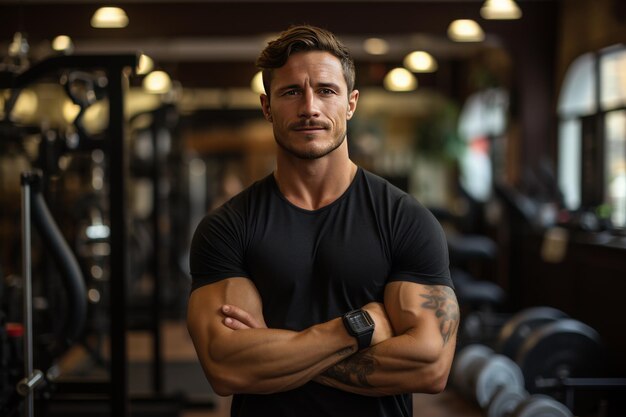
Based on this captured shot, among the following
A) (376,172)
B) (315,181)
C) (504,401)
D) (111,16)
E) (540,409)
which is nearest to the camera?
(315,181)

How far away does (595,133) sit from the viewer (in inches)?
290

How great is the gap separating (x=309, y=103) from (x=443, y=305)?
52 centimetres

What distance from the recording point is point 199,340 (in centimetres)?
185

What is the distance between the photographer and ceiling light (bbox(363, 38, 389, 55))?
35.2 feet

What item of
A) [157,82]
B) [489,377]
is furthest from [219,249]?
[157,82]

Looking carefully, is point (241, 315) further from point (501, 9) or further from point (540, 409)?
point (501, 9)

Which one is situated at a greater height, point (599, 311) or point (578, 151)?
point (578, 151)

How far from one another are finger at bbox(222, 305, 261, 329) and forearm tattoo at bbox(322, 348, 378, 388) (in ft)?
0.62

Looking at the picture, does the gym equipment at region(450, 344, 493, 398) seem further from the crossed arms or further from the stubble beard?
the stubble beard

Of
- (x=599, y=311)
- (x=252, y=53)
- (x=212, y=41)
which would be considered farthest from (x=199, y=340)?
(x=252, y=53)

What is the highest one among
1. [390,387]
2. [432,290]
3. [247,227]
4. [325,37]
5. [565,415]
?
[325,37]

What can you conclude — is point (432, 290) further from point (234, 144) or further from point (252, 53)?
point (234, 144)

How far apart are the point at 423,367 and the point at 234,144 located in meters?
14.2

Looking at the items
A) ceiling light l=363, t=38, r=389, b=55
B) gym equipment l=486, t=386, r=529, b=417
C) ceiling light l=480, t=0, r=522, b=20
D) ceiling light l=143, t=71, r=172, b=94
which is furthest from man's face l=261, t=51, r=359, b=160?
ceiling light l=363, t=38, r=389, b=55
